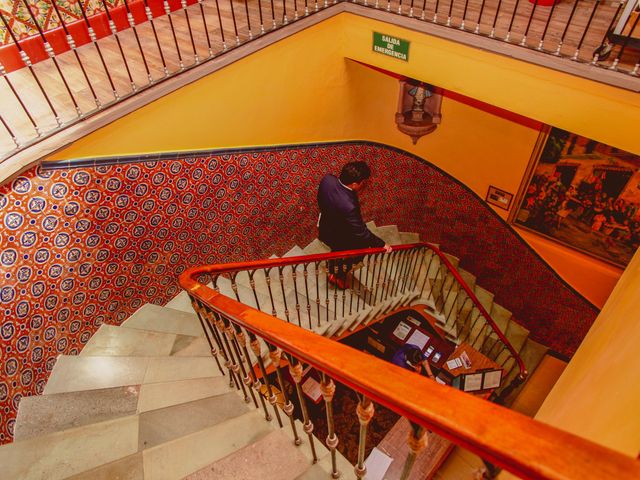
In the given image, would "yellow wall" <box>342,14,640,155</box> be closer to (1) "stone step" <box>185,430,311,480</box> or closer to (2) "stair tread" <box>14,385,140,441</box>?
(1) "stone step" <box>185,430,311,480</box>

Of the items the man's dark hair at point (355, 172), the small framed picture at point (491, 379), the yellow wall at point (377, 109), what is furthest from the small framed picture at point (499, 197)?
the man's dark hair at point (355, 172)

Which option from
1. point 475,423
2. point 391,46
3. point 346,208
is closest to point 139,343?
point 346,208

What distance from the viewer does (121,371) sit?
112 inches

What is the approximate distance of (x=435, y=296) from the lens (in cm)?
576

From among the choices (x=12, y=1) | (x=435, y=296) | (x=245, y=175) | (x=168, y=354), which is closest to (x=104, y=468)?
(x=168, y=354)

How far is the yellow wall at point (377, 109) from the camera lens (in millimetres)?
3086

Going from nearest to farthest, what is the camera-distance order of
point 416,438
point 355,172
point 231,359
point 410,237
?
1. point 416,438
2. point 231,359
3. point 355,172
4. point 410,237

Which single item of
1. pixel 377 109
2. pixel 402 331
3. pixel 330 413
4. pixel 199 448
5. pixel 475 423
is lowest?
pixel 402 331

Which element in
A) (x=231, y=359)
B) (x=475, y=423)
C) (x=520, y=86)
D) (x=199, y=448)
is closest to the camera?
(x=475, y=423)

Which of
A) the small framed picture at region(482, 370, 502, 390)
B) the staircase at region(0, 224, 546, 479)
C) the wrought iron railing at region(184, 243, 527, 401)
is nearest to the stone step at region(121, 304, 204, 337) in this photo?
the staircase at region(0, 224, 546, 479)

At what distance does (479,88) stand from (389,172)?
2419 millimetres

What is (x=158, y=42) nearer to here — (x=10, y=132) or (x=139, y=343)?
(x=10, y=132)

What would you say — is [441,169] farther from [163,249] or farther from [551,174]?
[163,249]

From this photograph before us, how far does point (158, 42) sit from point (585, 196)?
4.66 metres
